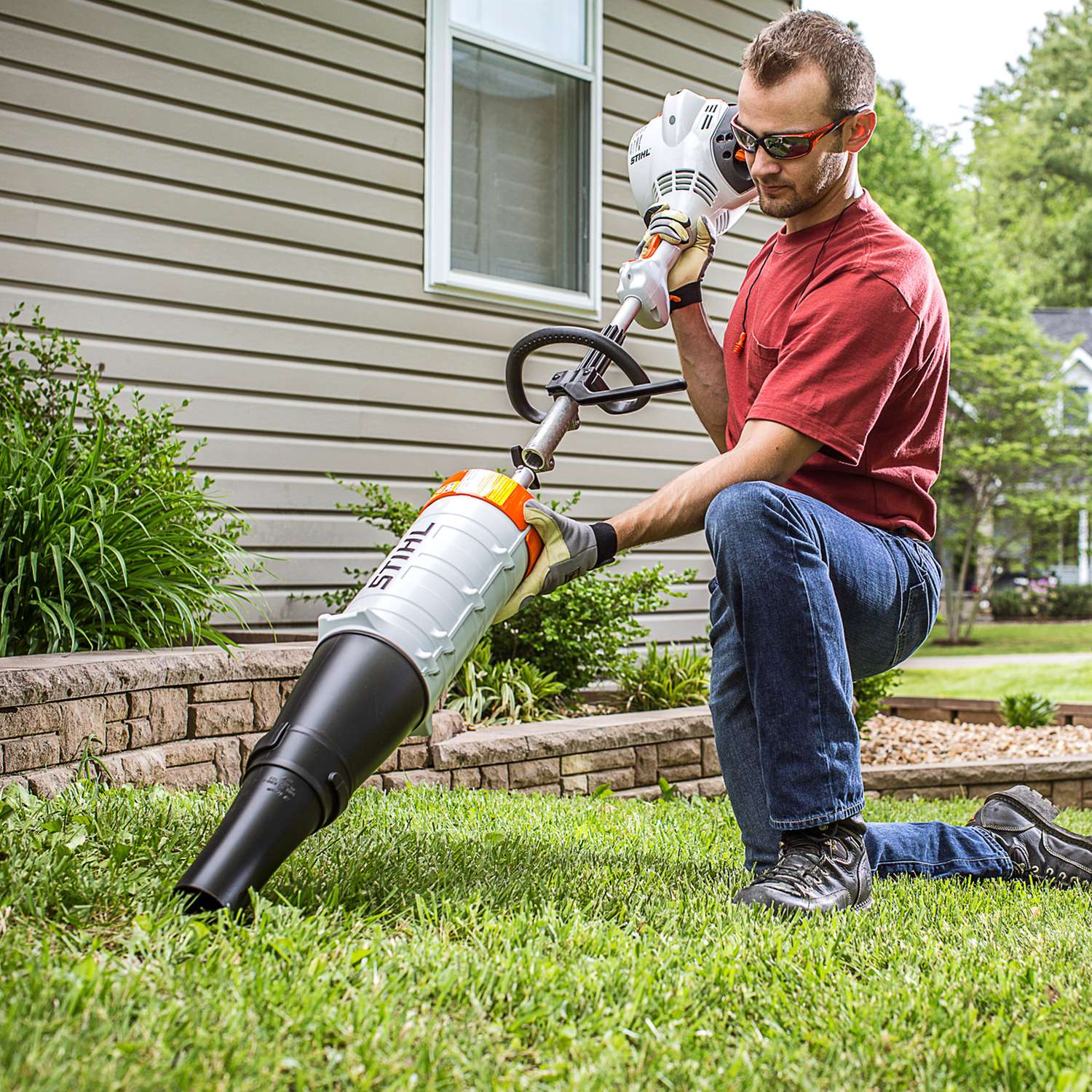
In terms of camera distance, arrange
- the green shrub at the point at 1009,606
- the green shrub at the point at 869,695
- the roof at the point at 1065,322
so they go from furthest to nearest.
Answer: the roof at the point at 1065,322, the green shrub at the point at 1009,606, the green shrub at the point at 869,695

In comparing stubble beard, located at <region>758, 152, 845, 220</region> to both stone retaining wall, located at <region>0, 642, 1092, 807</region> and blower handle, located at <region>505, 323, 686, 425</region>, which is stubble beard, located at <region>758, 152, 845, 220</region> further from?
stone retaining wall, located at <region>0, 642, 1092, 807</region>

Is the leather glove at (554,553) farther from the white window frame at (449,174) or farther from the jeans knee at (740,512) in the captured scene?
the white window frame at (449,174)

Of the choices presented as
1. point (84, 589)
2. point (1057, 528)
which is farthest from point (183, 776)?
point (1057, 528)

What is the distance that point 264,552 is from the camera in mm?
4785

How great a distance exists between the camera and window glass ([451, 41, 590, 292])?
5.49 m

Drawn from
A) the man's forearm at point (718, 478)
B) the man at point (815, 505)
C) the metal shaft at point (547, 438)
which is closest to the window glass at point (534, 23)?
the man at point (815, 505)

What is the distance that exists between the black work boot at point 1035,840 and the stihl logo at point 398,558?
1.69 meters

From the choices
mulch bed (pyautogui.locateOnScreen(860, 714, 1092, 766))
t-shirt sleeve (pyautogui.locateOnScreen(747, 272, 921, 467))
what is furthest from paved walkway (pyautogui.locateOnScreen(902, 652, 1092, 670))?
t-shirt sleeve (pyautogui.locateOnScreen(747, 272, 921, 467))

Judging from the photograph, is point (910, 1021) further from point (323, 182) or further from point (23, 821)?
point (323, 182)

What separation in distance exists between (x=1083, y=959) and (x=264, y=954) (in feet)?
4.38

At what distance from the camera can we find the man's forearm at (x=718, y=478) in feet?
7.72

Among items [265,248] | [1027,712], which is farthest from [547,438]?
[1027,712]

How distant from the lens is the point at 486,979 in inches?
64.9

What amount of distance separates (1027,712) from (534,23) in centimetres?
482
